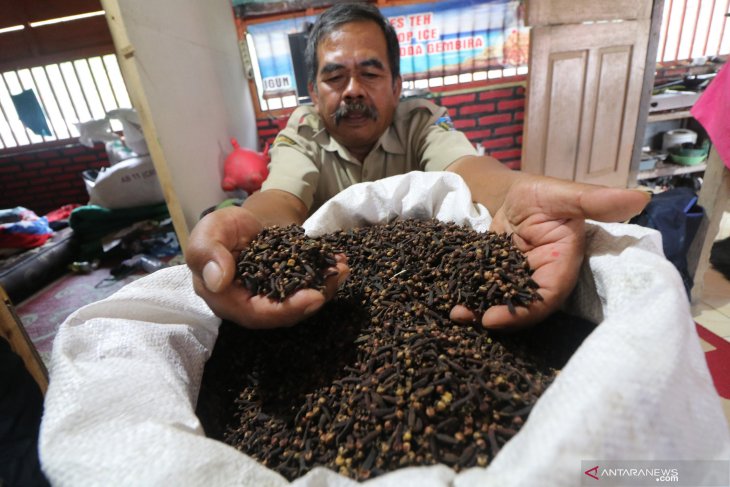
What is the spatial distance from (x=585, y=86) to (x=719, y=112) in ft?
6.96

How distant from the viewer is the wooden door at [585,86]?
3576 mm

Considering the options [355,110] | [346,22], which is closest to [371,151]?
[355,110]

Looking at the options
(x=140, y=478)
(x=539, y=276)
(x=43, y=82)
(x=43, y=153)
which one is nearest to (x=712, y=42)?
(x=539, y=276)

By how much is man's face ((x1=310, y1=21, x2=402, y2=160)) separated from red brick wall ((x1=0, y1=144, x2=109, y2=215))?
558 centimetres

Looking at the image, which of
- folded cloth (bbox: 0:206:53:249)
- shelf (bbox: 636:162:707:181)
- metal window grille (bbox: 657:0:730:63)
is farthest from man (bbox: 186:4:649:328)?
metal window grille (bbox: 657:0:730:63)

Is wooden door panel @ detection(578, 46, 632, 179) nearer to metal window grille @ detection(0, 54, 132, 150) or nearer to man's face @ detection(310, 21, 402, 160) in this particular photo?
man's face @ detection(310, 21, 402, 160)

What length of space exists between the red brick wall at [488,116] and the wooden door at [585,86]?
80 cm

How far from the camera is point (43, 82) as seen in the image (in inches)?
213

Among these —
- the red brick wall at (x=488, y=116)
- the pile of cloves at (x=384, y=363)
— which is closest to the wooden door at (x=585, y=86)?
the red brick wall at (x=488, y=116)

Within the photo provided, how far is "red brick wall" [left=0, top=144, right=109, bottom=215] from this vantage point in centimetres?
577

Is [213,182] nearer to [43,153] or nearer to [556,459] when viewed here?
[556,459]

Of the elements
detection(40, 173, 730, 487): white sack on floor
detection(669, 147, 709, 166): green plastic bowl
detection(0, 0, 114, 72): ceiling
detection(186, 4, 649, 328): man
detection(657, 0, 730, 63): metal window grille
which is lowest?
detection(669, 147, 709, 166): green plastic bowl

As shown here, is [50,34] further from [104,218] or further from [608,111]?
[608,111]

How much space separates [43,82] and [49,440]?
6.89 meters
